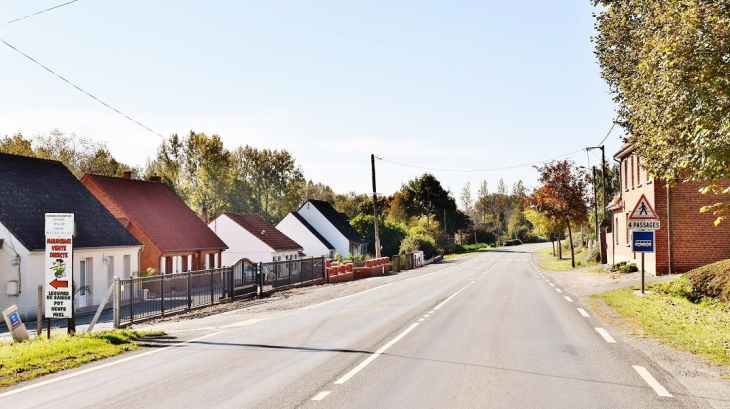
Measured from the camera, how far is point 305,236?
71500 mm

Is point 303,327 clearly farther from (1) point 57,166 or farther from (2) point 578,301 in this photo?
(1) point 57,166

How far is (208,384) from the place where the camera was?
9.12 metres

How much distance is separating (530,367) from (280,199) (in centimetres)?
8752

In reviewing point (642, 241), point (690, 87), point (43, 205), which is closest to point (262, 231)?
point (43, 205)

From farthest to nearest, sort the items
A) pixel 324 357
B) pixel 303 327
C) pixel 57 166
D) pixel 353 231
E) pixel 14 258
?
pixel 353 231 → pixel 57 166 → pixel 14 258 → pixel 303 327 → pixel 324 357

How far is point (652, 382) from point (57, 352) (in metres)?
10.1

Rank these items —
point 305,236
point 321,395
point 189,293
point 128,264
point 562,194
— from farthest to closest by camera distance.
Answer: point 305,236, point 562,194, point 128,264, point 189,293, point 321,395

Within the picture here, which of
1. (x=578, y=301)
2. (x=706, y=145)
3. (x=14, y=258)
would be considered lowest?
(x=578, y=301)

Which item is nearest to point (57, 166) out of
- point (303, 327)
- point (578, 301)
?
point (303, 327)

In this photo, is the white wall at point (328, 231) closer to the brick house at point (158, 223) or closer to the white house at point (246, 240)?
the white house at point (246, 240)

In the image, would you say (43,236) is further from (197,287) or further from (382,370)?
(382,370)

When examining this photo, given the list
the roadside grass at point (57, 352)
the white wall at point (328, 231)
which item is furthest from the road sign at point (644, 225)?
the white wall at point (328, 231)

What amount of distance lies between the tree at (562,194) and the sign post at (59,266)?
144ft

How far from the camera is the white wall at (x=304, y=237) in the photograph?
71250 mm
